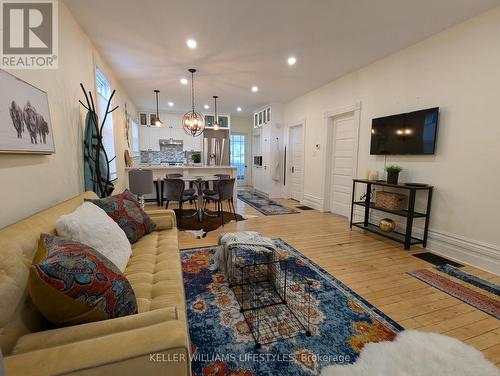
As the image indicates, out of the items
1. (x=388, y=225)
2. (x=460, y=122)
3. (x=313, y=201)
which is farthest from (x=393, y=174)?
(x=313, y=201)

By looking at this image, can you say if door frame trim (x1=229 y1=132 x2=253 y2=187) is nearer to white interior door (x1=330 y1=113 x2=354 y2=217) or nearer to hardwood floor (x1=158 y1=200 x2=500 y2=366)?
white interior door (x1=330 y1=113 x2=354 y2=217)

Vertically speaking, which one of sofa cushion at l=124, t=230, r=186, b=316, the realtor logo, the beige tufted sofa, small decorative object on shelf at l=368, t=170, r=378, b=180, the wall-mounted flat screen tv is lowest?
sofa cushion at l=124, t=230, r=186, b=316

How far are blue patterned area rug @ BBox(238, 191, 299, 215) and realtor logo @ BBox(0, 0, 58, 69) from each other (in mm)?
4074

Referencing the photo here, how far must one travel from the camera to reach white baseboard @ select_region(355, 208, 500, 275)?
8.49ft

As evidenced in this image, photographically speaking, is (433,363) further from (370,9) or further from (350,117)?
(350,117)

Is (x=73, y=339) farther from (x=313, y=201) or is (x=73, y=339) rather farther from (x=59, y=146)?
(x=313, y=201)

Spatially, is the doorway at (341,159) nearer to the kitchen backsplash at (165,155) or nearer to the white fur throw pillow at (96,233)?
the white fur throw pillow at (96,233)

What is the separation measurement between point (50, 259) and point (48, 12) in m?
2.59

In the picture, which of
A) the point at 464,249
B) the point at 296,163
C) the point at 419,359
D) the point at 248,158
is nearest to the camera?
the point at 419,359

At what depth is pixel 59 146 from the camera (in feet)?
7.60

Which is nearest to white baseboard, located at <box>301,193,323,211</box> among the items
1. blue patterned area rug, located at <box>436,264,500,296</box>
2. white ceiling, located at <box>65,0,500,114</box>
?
white ceiling, located at <box>65,0,500,114</box>

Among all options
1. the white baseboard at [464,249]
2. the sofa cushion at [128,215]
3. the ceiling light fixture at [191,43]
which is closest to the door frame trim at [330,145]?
the white baseboard at [464,249]

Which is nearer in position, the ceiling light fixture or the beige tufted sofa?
the beige tufted sofa

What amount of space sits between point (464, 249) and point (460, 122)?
1.51m
